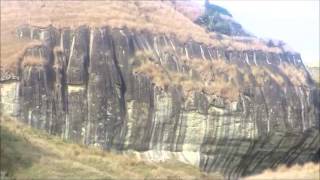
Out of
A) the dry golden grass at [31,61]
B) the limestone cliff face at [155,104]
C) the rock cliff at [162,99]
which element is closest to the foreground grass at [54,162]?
the rock cliff at [162,99]

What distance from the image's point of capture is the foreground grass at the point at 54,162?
16.2 meters

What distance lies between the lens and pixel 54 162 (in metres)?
17.4

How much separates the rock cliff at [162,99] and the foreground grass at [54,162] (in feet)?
29.2

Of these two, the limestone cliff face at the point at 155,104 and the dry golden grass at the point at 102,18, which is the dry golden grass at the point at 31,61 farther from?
the dry golden grass at the point at 102,18

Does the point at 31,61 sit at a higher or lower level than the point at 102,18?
lower

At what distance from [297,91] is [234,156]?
7.80 meters

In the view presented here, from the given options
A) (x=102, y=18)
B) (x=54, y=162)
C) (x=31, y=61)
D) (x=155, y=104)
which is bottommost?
(x=155, y=104)

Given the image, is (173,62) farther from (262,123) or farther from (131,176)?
(131,176)

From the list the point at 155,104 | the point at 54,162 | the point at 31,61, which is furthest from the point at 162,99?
the point at 54,162

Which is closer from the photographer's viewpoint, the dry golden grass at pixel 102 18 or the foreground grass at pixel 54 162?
the foreground grass at pixel 54 162

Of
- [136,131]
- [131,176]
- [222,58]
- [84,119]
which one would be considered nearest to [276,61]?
[222,58]

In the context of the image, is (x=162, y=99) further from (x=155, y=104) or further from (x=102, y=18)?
(x=102, y=18)

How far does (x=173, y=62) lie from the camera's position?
3644 cm

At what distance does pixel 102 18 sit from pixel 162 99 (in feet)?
19.6
